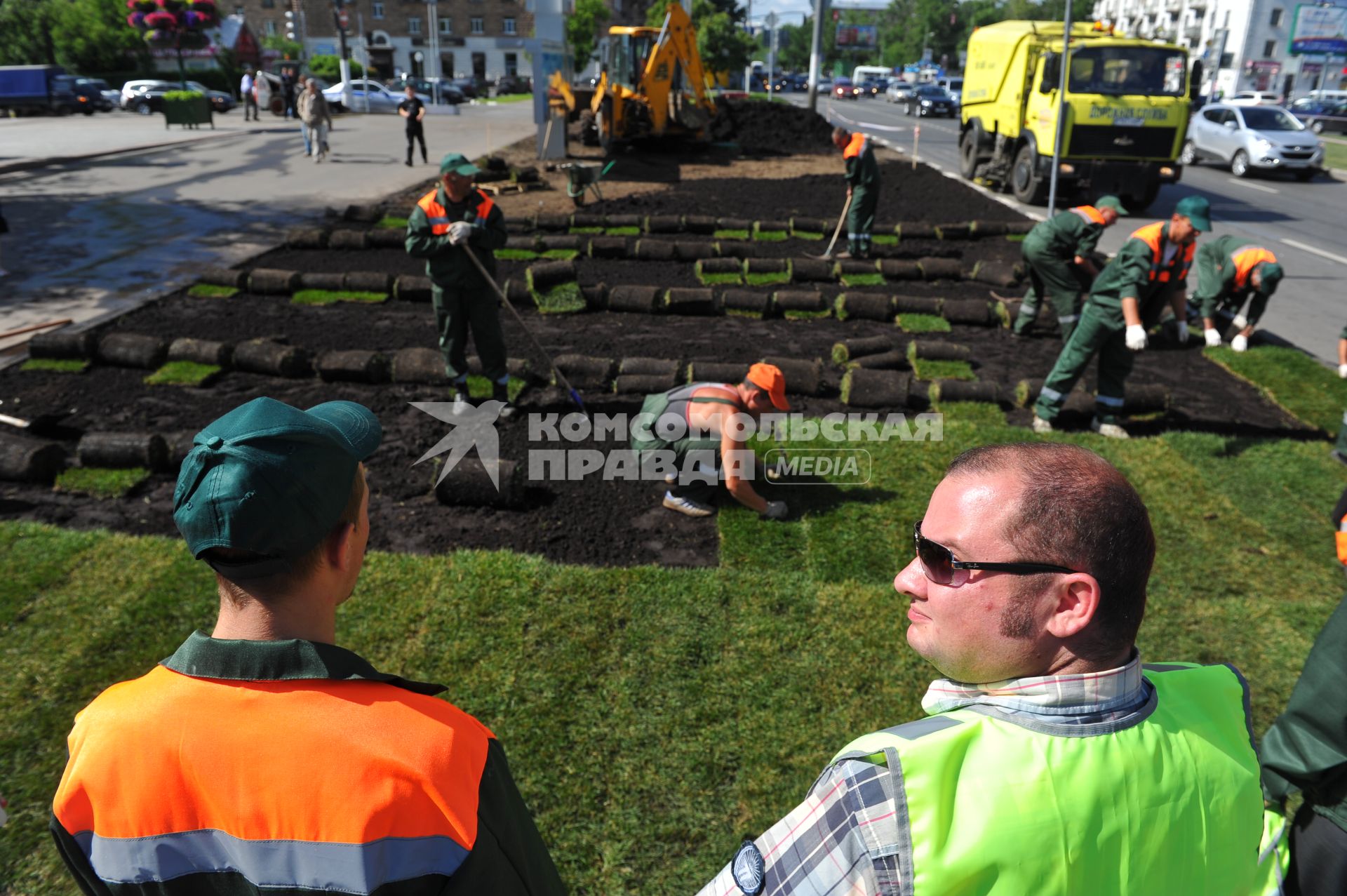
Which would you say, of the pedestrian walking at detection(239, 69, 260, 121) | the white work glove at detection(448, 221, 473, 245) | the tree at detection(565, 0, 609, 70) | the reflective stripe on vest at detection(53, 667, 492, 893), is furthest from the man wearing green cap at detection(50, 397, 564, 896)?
the tree at detection(565, 0, 609, 70)

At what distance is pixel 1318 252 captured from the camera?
13.4 m

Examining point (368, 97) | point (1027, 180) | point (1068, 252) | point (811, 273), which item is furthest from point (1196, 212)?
point (368, 97)

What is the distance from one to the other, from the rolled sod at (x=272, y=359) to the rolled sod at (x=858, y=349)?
5.00 metres

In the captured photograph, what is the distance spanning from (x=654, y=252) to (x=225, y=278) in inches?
214

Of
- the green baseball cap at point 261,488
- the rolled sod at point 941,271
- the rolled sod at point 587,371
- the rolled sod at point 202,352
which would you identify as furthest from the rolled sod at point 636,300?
the green baseball cap at point 261,488

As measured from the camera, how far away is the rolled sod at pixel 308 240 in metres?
12.2

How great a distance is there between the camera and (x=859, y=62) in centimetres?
9594

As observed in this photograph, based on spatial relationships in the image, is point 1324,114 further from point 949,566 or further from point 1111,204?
point 949,566

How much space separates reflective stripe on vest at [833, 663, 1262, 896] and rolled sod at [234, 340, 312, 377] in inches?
294

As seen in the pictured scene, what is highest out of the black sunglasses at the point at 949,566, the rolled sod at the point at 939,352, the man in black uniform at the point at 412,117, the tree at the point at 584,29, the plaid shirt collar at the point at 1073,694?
the tree at the point at 584,29

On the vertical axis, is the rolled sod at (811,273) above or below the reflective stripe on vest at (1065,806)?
below

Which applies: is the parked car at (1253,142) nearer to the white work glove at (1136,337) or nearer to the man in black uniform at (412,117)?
the white work glove at (1136,337)

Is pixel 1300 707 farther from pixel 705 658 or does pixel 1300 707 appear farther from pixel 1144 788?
pixel 705 658

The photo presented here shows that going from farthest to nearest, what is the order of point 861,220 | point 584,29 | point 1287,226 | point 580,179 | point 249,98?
point 584,29 < point 249,98 < point 1287,226 < point 580,179 < point 861,220
